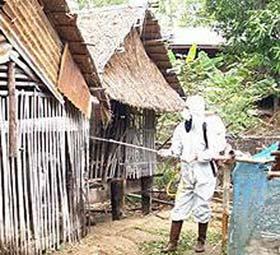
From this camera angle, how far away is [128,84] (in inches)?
433

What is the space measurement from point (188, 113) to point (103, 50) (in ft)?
9.76

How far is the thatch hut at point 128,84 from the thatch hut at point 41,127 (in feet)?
3.98

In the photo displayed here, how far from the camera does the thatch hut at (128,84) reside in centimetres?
1073

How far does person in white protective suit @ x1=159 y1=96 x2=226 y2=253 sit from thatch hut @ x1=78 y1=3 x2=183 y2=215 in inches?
85.0

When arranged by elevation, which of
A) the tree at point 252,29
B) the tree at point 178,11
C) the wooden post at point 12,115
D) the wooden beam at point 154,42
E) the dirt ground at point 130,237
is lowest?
the dirt ground at point 130,237

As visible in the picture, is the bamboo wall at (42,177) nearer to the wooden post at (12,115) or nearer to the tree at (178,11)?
the wooden post at (12,115)

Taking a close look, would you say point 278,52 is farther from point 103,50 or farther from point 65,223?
point 65,223

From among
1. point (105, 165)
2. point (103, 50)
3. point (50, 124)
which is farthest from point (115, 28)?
point (50, 124)

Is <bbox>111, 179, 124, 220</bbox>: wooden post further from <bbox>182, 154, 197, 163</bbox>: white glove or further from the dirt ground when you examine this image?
<bbox>182, 154, 197, 163</bbox>: white glove

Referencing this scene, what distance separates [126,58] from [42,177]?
13.2 feet

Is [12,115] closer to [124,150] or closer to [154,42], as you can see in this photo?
[124,150]

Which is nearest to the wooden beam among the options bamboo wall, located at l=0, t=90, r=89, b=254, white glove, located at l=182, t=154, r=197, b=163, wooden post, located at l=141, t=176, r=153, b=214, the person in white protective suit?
wooden post, located at l=141, t=176, r=153, b=214

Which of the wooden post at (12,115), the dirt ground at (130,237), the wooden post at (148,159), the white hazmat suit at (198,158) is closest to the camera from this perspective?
the wooden post at (12,115)

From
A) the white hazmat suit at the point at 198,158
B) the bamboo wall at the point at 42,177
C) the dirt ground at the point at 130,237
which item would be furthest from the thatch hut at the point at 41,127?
the white hazmat suit at the point at 198,158
